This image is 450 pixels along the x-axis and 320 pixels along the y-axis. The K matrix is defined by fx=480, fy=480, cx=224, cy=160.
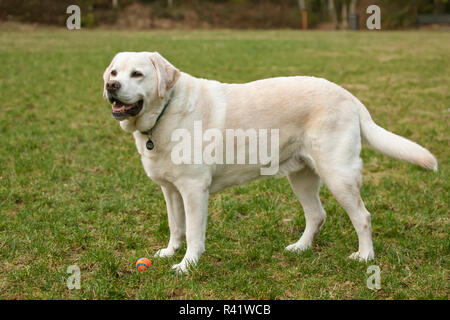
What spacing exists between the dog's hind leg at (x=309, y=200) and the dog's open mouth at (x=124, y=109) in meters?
1.46

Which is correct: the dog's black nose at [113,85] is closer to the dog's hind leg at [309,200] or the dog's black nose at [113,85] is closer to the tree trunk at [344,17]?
the dog's hind leg at [309,200]

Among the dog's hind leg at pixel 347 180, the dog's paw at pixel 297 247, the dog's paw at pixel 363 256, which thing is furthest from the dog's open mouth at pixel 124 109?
the dog's paw at pixel 363 256

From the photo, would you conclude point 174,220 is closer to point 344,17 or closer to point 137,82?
point 137,82

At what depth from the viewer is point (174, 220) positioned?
398 centimetres

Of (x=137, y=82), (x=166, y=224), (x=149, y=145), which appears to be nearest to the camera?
(x=137, y=82)

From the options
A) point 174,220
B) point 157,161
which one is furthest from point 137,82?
point 174,220

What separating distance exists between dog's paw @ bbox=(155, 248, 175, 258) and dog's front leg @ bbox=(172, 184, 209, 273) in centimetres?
27

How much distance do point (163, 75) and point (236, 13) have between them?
A: 41008 mm

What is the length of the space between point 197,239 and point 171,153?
2.28 feet

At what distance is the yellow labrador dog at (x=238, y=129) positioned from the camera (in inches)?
138

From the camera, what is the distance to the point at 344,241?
4.21 meters

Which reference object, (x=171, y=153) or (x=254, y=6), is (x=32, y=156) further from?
(x=254, y=6)

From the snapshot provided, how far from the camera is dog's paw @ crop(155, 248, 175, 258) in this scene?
3.92 m

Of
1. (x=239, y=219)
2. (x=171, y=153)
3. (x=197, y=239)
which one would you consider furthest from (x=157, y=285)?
(x=239, y=219)
